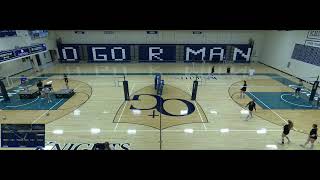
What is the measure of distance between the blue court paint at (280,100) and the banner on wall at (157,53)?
46.7 ft

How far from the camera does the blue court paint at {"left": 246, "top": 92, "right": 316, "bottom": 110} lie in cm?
1443

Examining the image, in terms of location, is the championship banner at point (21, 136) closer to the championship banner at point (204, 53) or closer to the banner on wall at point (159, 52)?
the banner on wall at point (159, 52)

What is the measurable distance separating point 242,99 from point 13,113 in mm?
16181

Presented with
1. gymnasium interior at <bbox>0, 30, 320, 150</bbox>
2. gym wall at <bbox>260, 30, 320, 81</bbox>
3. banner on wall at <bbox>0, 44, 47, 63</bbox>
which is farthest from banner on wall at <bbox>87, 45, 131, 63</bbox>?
gym wall at <bbox>260, 30, 320, 81</bbox>

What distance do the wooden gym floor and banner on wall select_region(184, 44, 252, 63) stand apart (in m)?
8.83

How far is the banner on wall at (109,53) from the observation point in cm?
2877

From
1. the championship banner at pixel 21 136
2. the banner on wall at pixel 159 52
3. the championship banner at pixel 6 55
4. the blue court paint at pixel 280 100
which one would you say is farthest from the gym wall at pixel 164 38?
the championship banner at pixel 21 136

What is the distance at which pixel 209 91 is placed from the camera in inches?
690

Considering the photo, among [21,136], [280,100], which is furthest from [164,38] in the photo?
[21,136]
